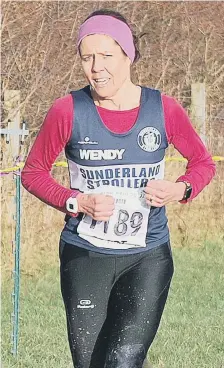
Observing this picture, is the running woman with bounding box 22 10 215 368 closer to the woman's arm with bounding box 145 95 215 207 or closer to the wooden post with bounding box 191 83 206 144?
the woman's arm with bounding box 145 95 215 207

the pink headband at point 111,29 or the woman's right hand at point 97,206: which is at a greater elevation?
the pink headband at point 111,29

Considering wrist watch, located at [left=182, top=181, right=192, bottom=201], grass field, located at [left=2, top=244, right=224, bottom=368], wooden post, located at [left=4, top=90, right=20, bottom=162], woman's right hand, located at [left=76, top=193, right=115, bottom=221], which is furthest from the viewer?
wooden post, located at [left=4, top=90, right=20, bottom=162]

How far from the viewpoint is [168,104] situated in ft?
11.4

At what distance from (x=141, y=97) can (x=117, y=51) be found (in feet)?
0.66

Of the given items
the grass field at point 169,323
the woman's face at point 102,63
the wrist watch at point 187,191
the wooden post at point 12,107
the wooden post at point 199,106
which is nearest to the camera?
the woman's face at point 102,63

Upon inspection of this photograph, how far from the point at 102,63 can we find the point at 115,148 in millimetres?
321

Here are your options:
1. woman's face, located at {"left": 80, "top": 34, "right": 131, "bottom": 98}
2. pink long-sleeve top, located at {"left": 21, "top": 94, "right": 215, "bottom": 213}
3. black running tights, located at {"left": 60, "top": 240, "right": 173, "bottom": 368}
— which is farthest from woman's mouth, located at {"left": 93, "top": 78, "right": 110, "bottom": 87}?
black running tights, located at {"left": 60, "top": 240, "right": 173, "bottom": 368}

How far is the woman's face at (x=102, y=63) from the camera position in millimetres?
3387

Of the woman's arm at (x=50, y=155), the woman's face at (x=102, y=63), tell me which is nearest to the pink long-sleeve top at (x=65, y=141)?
the woman's arm at (x=50, y=155)

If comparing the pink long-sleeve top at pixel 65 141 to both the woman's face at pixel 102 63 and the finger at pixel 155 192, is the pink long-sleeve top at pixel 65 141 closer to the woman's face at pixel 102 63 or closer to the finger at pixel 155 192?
the woman's face at pixel 102 63

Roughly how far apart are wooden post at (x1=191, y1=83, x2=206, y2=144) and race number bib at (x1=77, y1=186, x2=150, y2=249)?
835cm

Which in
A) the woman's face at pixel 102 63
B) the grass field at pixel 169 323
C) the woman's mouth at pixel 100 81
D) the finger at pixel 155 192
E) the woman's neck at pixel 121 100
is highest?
the woman's face at pixel 102 63

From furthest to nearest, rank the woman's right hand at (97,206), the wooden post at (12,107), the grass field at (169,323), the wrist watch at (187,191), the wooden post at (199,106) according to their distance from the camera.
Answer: the wooden post at (199,106) < the wooden post at (12,107) < the grass field at (169,323) < the wrist watch at (187,191) < the woman's right hand at (97,206)

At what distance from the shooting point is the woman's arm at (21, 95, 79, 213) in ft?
11.2
